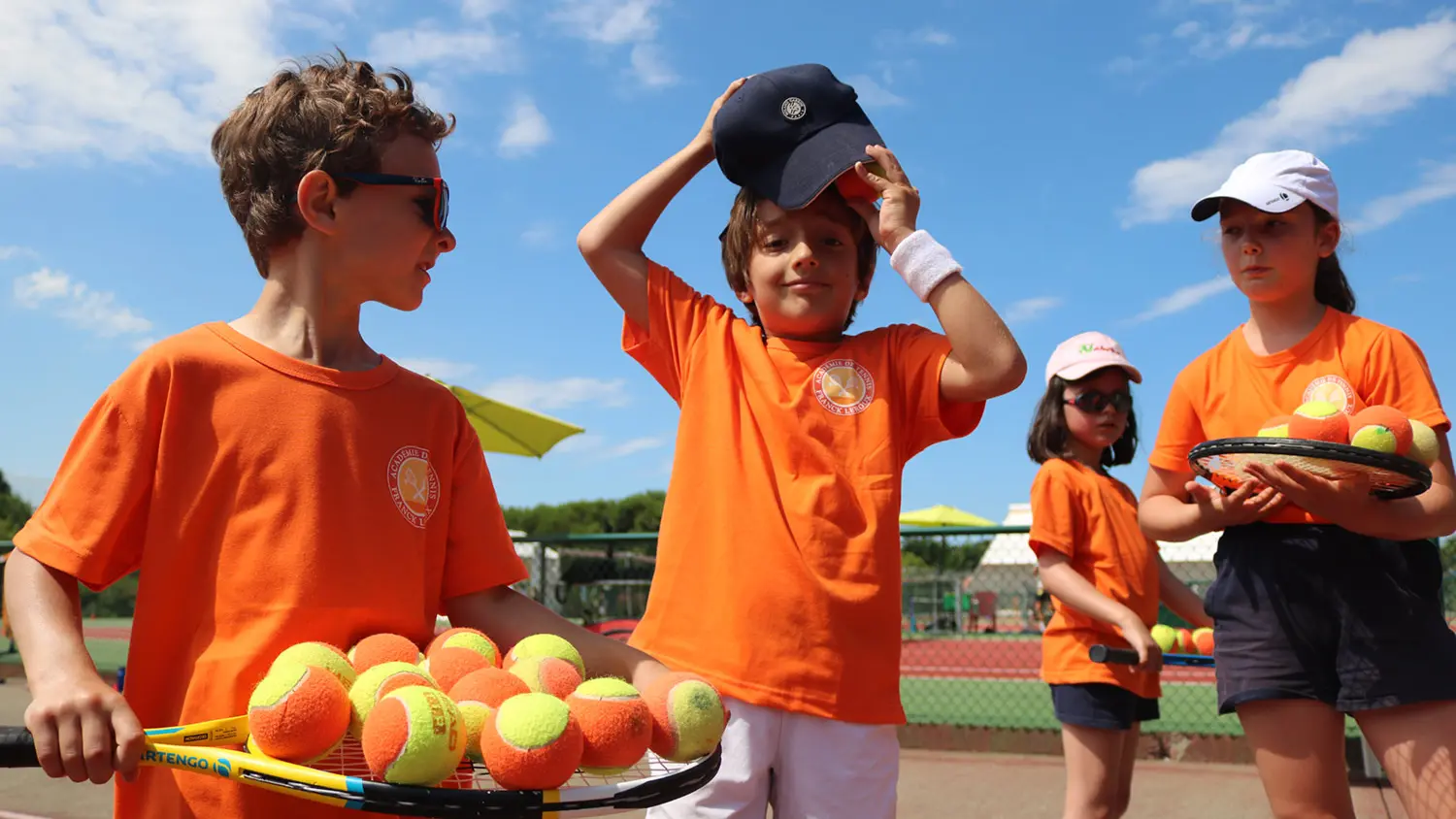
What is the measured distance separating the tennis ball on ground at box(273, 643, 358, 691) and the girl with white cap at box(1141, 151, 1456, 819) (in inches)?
80.6

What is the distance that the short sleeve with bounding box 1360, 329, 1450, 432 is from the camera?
2.91 m

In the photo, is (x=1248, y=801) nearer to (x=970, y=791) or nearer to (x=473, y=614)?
(x=970, y=791)

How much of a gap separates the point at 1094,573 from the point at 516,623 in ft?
8.51

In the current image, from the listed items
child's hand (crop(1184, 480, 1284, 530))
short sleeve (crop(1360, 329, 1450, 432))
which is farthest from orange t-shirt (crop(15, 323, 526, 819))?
short sleeve (crop(1360, 329, 1450, 432))

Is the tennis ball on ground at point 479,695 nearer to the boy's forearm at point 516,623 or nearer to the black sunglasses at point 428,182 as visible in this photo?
the boy's forearm at point 516,623

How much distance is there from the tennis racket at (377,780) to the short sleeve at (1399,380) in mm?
2184

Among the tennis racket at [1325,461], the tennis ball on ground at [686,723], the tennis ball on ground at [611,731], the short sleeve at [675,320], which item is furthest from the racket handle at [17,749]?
the tennis racket at [1325,461]

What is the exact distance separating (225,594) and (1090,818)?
2960mm

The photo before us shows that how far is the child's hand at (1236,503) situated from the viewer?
9.18 feet

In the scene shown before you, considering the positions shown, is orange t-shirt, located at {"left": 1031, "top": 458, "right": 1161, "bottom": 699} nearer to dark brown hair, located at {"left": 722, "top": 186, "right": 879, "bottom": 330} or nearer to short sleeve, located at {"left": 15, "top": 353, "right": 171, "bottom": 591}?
dark brown hair, located at {"left": 722, "top": 186, "right": 879, "bottom": 330}

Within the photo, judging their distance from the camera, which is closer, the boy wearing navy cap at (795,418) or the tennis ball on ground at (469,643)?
the tennis ball on ground at (469,643)

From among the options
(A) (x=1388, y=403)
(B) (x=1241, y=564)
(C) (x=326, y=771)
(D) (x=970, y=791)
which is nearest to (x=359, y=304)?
(C) (x=326, y=771)

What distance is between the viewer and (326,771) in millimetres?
1520

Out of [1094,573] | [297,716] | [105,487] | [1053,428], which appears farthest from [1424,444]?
[105,487]
